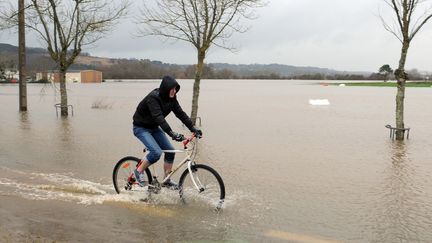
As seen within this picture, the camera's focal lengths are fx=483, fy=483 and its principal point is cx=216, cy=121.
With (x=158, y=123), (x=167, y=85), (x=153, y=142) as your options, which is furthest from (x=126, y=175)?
(x=167, y=85)

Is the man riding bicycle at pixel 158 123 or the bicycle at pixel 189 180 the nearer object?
the man riding bicycle at pixel 158 123

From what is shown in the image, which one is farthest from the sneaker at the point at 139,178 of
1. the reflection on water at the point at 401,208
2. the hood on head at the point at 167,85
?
the reflection on water at the point at 401,208

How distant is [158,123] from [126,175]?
135 cm

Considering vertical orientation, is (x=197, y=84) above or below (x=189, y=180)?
above

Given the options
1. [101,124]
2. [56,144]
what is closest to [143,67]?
[101,124]

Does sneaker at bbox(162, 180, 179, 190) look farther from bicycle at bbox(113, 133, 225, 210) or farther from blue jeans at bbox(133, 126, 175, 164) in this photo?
blue jeans at bbox(133, 126, 175, 164)

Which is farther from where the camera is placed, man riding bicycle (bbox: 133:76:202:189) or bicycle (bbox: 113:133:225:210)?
bicycle (bbox: 113:133:225:210)

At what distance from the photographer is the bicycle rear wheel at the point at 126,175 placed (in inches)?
→ 289

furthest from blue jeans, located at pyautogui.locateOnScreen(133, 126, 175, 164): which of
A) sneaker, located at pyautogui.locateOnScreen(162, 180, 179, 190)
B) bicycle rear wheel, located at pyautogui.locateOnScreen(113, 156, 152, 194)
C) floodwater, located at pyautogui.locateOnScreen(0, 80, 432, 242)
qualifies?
floodwater, located at pyautogui.locateOnScreen(0, 80, 432, 242)

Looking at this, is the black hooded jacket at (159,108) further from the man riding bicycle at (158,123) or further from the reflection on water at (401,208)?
the reflection on water at (401,208)

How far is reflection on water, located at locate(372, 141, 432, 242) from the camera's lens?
597cm

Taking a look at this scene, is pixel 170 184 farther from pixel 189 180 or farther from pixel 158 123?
pixel 158 123

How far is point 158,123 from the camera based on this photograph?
21.7 feet

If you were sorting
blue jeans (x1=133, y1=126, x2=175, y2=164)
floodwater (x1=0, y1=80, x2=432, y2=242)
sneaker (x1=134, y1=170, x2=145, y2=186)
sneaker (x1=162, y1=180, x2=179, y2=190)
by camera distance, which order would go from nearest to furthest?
floodwater (x1=0, y1=80, x2=432, y2=242), blue jeans (x1=133, y1=126, x2=175, y2=164), sneaker (x1=162, y1=180, x2=179, y2=190), sneaker (x1=134, y1=170, x2=145, y2=186)
